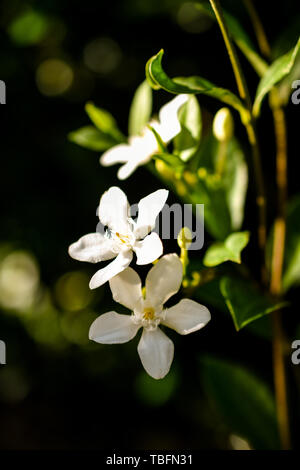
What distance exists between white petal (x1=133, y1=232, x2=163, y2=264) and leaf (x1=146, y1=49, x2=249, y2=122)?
20 centimetres

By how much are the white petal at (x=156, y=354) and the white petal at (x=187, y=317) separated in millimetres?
27

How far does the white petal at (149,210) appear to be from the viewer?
2.27ft

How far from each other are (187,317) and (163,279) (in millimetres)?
63

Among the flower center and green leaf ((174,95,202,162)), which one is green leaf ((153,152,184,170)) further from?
the flower center

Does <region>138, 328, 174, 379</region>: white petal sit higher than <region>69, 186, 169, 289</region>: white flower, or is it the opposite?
<region>69, 186, 169, 289</region>: white flower

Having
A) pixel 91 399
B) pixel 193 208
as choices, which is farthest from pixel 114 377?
pixel 193 208

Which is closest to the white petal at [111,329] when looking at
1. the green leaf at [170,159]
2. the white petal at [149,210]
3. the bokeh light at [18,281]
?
the white petal at [149,210]

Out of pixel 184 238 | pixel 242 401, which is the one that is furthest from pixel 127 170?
pixel 242 401

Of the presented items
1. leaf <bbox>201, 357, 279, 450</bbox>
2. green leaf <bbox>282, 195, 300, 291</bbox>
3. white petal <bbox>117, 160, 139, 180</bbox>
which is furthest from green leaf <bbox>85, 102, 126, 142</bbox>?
leaf <bbox>201, 357, 279, 450</bbox>

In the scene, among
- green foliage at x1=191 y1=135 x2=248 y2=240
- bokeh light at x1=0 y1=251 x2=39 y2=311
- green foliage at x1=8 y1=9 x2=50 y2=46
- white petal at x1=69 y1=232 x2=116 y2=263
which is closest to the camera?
white petal at x1=69 y1=232 x2=116 y2=263

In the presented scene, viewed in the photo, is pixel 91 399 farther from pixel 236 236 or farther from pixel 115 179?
pixel 236 236

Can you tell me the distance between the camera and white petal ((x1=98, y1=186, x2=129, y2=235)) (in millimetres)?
763

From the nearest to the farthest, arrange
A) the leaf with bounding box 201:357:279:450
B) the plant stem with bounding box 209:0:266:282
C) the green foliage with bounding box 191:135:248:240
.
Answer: the plant stem with bounding box 209:0:266:282 → the green foliage with bounding box 191:135:248:240 → the leaf with bounding box 201:357:279:450
